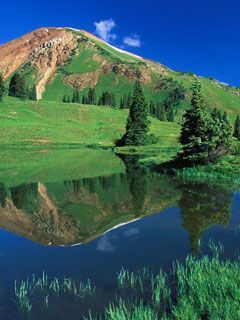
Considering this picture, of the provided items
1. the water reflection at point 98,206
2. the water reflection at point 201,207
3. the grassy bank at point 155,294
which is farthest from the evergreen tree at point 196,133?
the grassy bank at point 155,294

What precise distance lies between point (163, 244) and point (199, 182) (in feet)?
67.6

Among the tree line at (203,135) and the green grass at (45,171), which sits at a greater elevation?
the tree line at (203,135)

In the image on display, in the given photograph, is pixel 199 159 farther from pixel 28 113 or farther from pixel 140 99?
pixel 28 113

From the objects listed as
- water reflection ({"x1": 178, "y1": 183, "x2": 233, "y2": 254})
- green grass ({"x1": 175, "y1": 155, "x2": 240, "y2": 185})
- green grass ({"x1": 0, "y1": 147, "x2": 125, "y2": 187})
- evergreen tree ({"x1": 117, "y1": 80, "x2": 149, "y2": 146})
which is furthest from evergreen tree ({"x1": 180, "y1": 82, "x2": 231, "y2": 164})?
evergreen tree ({"x1": 117, "y1": 80, "x2": 149, "y2": 146})

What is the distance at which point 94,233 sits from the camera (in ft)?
73.5

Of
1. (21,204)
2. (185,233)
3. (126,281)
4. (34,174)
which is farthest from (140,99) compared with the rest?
(126,281)

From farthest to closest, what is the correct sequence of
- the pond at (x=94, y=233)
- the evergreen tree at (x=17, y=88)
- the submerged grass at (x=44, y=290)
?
1. the evergreen tree at (x=17, y=88)
2. the pond at (x=94, y=233)
3. the submerged grass at (x=44, y=290)

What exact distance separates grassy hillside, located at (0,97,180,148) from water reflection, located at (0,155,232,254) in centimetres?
5921

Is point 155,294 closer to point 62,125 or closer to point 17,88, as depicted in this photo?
point 62,125

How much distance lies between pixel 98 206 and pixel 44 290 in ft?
51.2

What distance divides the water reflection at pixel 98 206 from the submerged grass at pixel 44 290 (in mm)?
4720

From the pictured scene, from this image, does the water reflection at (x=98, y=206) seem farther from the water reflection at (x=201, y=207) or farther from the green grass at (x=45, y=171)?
the green grass at (x=45, y=171)

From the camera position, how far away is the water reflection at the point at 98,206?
22.8 meters

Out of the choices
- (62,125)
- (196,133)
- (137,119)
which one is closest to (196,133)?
(196,133)
